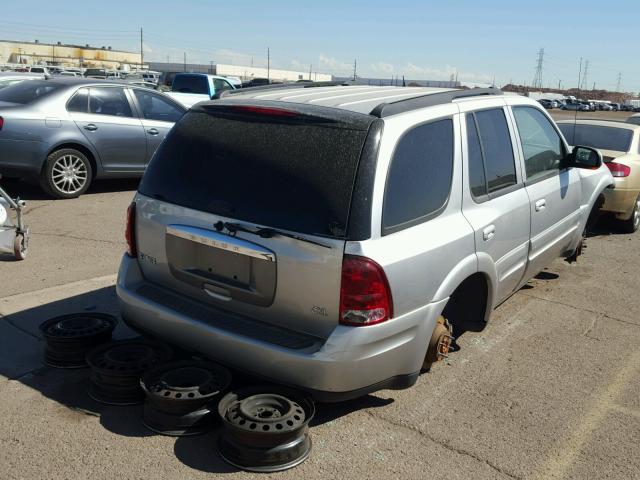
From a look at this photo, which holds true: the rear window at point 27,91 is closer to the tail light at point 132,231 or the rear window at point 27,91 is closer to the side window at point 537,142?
the tail light at point 132,231

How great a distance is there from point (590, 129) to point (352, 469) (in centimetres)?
804

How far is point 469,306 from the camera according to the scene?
429cm

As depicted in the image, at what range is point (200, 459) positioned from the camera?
3205 mm

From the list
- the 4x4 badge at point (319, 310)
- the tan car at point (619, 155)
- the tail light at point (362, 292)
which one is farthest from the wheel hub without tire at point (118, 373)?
the tan car at point (619, 155)

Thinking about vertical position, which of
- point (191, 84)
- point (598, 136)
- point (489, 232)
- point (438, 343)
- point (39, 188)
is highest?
point (191, 84)

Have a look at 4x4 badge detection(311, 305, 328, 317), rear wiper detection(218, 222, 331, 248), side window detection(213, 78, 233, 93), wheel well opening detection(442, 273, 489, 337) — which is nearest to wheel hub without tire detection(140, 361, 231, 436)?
4x4 badge detection(311, 305, 328, 317)

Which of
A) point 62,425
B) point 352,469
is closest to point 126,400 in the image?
point 62,425

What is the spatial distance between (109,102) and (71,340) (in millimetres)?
6376

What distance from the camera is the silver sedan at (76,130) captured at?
854cm

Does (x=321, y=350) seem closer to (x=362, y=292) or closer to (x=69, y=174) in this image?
(x=362, y=292)

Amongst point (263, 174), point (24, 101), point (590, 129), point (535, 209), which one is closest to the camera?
point (263, 174)

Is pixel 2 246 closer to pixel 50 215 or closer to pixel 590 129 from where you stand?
pixel 50 215

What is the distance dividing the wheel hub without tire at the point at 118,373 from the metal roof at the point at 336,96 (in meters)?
1.65

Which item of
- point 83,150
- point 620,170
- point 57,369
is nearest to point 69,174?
point 83,150
